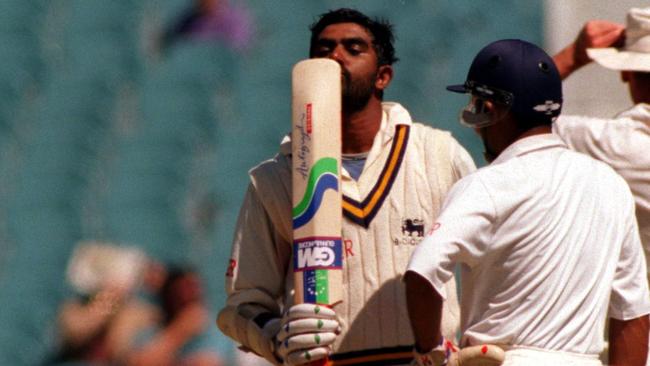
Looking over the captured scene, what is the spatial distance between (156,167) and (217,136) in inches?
13.4

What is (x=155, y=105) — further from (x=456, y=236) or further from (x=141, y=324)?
(x=456, y=236)

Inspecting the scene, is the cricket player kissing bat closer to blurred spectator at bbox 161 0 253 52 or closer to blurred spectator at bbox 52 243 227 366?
blurred spectator at bbox 52 243 227 366

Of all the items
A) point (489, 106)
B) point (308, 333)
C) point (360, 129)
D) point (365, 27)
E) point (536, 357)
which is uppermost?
point (365, 27)

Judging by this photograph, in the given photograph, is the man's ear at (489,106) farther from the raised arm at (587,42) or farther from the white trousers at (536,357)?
the raised arm at (587,42)

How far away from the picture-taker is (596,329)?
8.69 feet

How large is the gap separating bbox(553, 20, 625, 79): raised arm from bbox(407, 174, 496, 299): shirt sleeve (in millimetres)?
1085

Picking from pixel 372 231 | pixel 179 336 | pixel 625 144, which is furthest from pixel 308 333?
pixel 179 336

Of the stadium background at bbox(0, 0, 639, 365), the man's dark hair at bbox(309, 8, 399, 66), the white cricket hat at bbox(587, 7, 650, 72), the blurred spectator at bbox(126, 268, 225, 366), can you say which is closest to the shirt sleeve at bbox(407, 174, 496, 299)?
the man's dark hair at bbox(309, 8, 399, 66)

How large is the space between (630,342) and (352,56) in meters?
0.92

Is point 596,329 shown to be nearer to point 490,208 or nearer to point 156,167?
point 490,208

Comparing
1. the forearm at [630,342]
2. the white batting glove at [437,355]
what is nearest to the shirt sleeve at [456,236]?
the white batting glove at [437,355]

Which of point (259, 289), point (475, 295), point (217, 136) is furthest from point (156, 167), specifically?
point (475, 295)

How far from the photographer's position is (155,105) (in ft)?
22.4

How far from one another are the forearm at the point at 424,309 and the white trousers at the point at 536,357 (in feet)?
0.45
